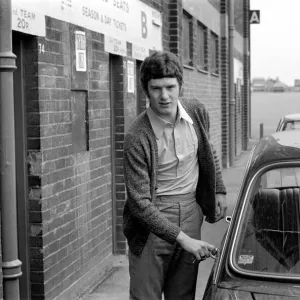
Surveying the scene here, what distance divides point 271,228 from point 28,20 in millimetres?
2747

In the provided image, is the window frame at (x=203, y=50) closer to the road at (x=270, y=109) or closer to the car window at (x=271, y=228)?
the car window at (x=271, y=228)

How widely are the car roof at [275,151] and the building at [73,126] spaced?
2158mm

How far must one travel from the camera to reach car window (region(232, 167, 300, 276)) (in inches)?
145

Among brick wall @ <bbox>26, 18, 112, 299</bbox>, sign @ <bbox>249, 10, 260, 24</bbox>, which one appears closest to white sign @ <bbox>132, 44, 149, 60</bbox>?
brick wall @ <bbox>26, 18, 112, 299</bbox>

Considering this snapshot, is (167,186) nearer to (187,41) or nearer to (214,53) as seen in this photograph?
(187,41)

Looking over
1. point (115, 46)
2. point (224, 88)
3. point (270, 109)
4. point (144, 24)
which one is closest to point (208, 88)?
point (224, 88)

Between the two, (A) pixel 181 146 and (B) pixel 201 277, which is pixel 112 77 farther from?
(A) pixel 181 146

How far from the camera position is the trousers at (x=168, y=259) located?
4.15 meters

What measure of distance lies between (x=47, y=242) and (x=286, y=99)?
65.9 metres

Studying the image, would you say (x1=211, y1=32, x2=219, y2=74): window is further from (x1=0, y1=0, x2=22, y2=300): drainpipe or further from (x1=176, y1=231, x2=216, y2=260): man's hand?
(x1=176, y1=231, x2=216, y2=260): man's hand

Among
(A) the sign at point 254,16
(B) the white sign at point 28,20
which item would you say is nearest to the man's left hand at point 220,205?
(B) the white sign at point 28,20

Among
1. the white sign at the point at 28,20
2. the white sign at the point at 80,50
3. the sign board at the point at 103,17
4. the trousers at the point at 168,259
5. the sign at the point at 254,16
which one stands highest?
the sign at the point at 254,16

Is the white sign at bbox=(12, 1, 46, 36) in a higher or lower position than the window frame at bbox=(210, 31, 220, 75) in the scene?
lower

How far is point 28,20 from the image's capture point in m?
5.79
